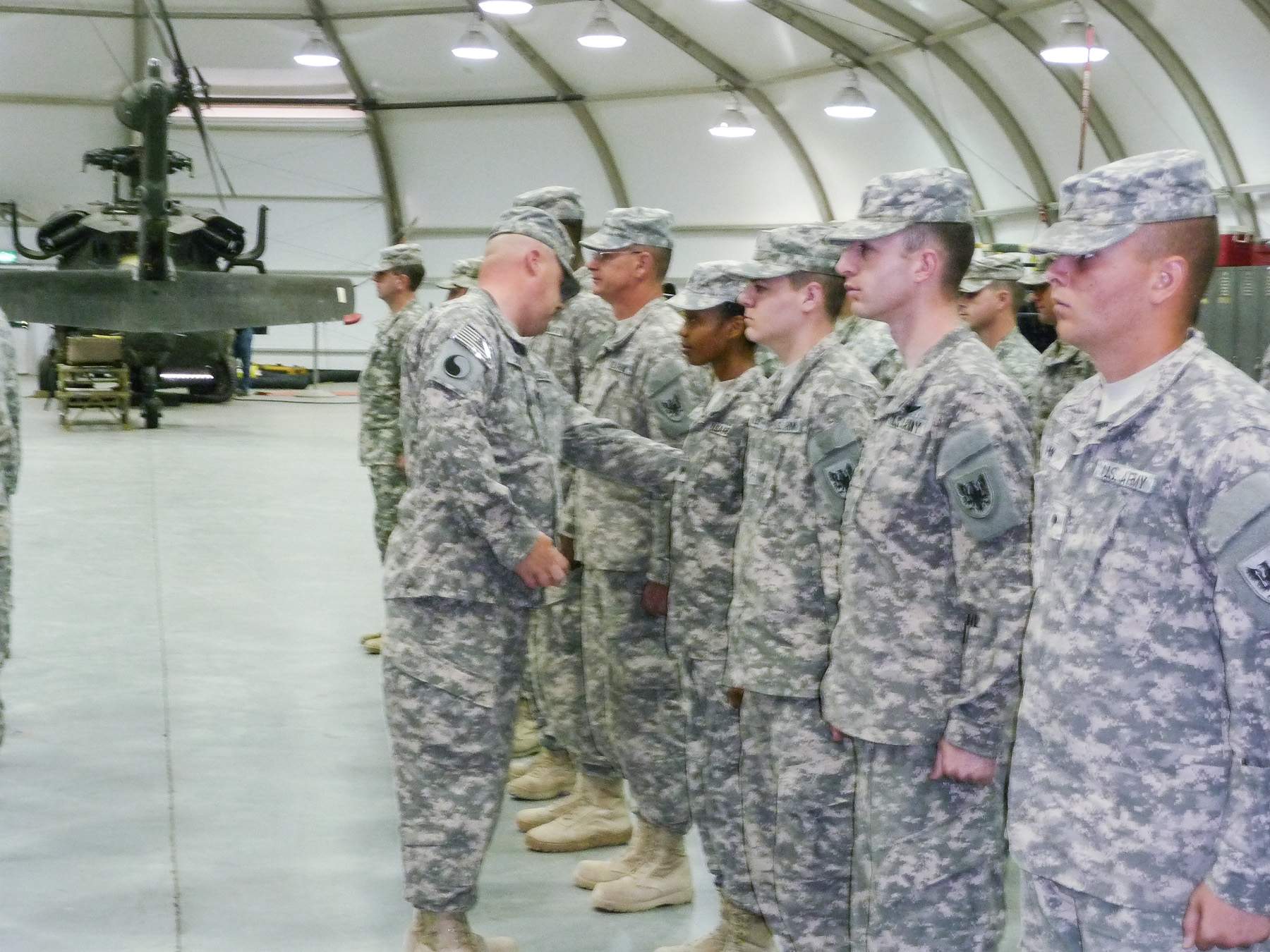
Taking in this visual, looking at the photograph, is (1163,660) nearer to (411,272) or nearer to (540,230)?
(540,230)

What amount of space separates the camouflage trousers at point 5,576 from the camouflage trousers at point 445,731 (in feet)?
5.05

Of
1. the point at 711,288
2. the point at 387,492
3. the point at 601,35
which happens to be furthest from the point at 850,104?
the point at 711,288

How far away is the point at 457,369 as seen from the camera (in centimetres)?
318

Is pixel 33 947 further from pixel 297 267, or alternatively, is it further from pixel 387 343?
pixel 297 267

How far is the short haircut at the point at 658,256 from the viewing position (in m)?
4.16

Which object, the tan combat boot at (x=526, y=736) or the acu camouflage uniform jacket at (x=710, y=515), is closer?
the acu camouflage uniform jacket at (x=710, y=515)

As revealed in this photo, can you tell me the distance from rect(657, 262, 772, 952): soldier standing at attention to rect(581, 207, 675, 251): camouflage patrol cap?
27.6 inches

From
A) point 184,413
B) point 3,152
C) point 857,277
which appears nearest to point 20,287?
point 857,277

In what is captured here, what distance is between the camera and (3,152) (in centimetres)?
2331

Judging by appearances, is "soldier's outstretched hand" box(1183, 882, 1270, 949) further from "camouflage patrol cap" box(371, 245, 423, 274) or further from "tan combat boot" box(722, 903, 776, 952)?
"camouflage patrol cap" box(371, 245, 423, 274)

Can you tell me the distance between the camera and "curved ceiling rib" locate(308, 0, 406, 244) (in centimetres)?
2341

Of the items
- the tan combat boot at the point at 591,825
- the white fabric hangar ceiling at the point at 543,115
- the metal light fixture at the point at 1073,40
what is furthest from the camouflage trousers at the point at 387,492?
the white fabric hangar ceiling at the point at 543,115

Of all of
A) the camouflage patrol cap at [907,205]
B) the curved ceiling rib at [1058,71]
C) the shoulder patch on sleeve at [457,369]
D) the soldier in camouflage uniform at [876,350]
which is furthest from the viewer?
the curved ceiling rib at [1058,71]

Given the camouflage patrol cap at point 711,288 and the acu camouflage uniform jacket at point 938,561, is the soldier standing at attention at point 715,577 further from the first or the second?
the acu camouflage uniform jacket at point 938,561
